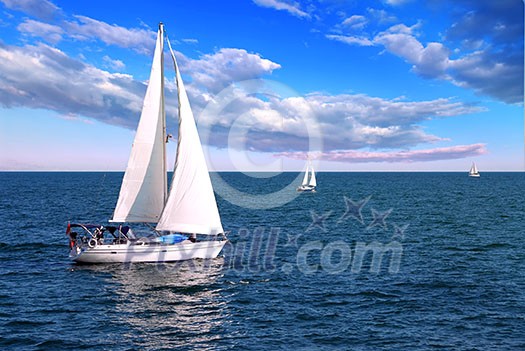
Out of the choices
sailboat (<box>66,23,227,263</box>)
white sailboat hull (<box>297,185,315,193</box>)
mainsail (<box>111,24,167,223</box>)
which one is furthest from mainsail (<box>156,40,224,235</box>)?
white sailboat hull (<box>297,185,315,193</box>)

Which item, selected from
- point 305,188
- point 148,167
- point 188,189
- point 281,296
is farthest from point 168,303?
point 305,188

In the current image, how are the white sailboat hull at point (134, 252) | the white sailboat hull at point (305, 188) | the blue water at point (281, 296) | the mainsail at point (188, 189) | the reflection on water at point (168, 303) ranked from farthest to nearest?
the white sailboat hull at point (305, 188)
the mainsail at point (188, 189)
the white sailboat hull at point (134, 252)
the reflection on water at point (168, 303)
the blue water at point (281, 296)

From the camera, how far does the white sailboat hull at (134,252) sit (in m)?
34.5

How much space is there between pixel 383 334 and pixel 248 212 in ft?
192

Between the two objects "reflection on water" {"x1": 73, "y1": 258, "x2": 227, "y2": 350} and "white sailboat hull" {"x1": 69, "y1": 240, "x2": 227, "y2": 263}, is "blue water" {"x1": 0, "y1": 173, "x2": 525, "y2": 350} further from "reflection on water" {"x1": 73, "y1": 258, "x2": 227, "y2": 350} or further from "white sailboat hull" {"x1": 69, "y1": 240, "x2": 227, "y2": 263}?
"white sailboat hull" {"x1": 69, "y1": 240, "x2": 227, "y2": 263}

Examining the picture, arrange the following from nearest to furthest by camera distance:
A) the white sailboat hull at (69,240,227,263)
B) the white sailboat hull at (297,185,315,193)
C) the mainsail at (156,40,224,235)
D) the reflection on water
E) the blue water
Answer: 1. the blue water
2. the reflection on water
3. the white sailboat hull at (69,240,227,263)
4. the mainsail at (156,40,224,235)
5. the white sailboat hull at (297,185,315,193)

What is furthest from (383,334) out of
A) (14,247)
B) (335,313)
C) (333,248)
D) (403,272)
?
(14,247)

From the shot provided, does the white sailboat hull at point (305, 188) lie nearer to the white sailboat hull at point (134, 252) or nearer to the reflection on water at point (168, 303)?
the reflection on water at point (168, 303)

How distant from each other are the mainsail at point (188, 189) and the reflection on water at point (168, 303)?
3.47 m

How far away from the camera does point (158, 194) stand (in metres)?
35.4

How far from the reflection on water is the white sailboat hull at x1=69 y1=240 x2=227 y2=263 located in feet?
2.02

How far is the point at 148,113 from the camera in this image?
3450 centimetres

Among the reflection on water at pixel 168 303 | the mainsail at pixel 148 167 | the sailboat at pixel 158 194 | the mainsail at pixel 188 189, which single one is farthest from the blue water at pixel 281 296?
the mainsail at pixel 148 167

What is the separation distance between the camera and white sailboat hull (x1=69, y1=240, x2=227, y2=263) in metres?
34.5
